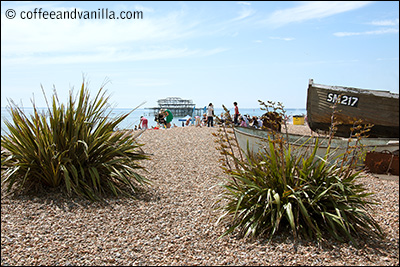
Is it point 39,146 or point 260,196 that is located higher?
point 39,146

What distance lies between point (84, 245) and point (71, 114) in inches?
96.6

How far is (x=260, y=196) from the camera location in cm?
408

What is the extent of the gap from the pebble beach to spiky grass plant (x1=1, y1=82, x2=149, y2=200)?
0.94 ft

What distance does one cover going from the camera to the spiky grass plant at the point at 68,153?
5.30 meters

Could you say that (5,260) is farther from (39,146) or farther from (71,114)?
(71,114)

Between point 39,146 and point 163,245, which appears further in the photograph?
point 39,146

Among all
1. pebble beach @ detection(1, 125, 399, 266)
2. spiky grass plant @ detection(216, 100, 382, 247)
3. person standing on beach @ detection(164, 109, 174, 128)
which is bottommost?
pebble beach @ detection(1, 125, 399, 266)

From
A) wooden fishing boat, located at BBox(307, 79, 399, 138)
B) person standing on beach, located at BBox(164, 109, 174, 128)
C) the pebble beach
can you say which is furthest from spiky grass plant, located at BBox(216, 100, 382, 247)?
person standing on beach, located at BBox(164, 109, 174, 128)

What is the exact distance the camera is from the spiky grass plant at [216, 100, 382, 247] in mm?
3982

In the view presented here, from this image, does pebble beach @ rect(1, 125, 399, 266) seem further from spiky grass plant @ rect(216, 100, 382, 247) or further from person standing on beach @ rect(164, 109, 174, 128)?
person standing on beach @ rect(164, 109, 174, 128)

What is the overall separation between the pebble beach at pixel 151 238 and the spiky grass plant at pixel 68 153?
29 centimetres

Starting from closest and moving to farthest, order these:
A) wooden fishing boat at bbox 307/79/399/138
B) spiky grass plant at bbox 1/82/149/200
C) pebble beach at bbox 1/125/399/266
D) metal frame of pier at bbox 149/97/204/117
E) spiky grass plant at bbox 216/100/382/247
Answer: pebble beach at bbox 1/125/399/266, spiky grass plant at bbox 216/100/382/247, spiky grass plant at bbox 1/82/149/200, wooden fishing boat at bbox 307/79/399/138, metal frame of pier at bbox 149/97/204/117

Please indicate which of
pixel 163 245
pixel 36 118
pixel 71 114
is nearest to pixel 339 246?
pixel 163 245

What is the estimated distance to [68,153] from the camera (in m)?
5.53
